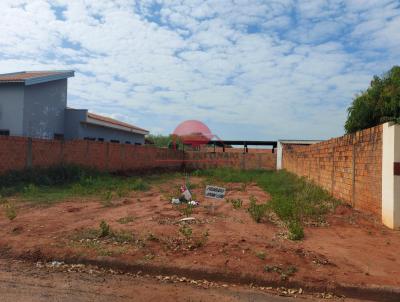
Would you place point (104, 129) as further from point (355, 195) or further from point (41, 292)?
point (41, 292)

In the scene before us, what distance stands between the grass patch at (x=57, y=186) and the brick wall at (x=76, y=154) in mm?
383

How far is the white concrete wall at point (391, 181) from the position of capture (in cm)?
686

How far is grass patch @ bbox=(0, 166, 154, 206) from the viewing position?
10.9 meters

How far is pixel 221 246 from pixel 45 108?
47.2 ft

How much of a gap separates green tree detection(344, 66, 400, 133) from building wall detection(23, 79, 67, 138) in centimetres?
1277

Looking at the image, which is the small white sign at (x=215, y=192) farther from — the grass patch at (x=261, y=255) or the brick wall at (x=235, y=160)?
the brick wall at (x=235, y=160)

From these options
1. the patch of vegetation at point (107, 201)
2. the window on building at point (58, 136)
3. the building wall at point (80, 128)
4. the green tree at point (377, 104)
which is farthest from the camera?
the building wall at point (80, 128)

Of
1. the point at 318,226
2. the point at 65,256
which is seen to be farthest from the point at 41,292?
the point at 318,226

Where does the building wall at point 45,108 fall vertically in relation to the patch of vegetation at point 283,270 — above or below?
above

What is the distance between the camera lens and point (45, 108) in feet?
57.5

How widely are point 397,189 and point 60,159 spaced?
39.8 feet

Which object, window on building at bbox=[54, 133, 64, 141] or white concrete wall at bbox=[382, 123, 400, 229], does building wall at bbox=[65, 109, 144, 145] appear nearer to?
window on building at bbox=[54, 133, 64, 141]

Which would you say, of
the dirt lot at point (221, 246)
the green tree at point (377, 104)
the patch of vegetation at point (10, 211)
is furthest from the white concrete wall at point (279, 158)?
the patch of vegetation at point (10, 211)

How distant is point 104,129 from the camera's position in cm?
2270
